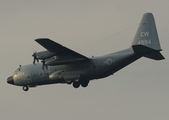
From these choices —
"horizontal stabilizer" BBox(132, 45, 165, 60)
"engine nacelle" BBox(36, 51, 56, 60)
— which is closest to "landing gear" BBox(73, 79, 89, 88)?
"engine nacelle" BBox(36, 51, 56, 60)

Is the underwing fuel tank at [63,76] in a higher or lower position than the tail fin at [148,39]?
lower

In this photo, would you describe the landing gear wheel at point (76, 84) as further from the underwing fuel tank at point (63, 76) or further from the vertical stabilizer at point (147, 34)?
the vertical stabilizer at point (147, 34)

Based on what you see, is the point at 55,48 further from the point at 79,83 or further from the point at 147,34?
the point at 147,34

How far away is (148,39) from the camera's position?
62.7 m

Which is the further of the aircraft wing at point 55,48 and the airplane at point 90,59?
the airplane at point 90,59

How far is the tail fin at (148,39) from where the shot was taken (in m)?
61.4

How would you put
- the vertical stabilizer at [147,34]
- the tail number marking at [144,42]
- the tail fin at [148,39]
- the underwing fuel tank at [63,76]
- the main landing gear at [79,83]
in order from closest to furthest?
the tail fin at [148,39] → the vertical stabilizer at [147,34] → the tail number marking at [144,42] → the underwing fuel tank at [63,76] → the main landing gear at [79,83]

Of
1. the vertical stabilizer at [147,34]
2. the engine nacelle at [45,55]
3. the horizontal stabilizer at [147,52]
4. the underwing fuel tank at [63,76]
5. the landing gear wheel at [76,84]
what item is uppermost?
the vertical stabilizer at [147,34]

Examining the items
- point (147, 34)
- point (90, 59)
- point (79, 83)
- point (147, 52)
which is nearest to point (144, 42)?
point (147, 34)

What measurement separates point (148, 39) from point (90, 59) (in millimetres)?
5839

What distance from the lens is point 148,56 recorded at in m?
62.7

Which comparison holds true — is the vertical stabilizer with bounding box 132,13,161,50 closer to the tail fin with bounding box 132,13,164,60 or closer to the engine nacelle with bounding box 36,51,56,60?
the tail fin with bounding box 132,13,164,60

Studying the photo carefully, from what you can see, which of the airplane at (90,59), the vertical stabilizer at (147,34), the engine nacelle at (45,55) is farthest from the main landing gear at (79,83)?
the vertical stabilizer at (147,34)

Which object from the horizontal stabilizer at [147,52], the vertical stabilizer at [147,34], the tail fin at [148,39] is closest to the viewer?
the horizontal stabilizer at [147,52]
